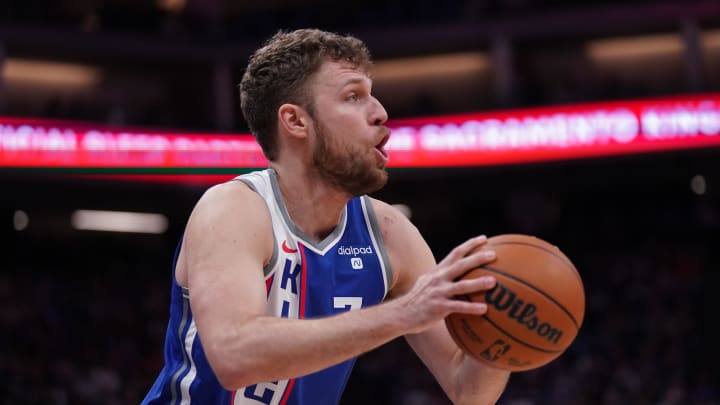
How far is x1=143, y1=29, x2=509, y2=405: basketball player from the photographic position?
2.70 meters

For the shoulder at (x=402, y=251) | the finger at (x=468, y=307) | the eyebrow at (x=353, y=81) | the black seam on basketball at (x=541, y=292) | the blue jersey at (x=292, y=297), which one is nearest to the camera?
the finger at (x=468, y=307)

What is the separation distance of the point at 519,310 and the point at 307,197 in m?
0.93

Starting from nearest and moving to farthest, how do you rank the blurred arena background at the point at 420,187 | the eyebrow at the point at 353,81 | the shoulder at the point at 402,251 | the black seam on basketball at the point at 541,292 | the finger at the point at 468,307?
the finger at the point at 468,307, the black seam on basketball at the point at 541,292, the eyebrow at the point at 353,81, the shoulder at the point at 402,251, the blurred arena background at the point at 420,187

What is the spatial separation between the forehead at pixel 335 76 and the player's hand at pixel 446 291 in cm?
85

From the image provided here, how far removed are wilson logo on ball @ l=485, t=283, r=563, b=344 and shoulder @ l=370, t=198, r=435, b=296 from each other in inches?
31.8

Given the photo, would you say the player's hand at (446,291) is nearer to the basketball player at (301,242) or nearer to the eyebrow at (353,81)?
the basketball player at (301,242)

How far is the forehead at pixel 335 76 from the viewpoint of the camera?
10.2ft

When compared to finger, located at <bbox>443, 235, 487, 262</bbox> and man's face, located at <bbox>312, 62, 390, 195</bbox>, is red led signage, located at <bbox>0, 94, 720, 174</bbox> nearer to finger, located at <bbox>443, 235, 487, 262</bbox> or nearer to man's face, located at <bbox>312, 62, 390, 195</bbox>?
man's face, located at <bbox>312, 62, 390, 195</bbox>

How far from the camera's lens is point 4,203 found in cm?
1466

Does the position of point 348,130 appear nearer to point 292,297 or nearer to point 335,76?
point 335,76

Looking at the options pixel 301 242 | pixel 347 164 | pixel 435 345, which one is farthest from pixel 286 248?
pixel 435 345

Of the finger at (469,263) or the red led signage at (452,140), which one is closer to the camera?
the finger at (469,263)

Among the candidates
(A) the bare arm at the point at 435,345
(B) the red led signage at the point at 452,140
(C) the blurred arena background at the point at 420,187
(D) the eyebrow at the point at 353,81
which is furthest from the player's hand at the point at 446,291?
(B) the red led signage at the point at 452,140

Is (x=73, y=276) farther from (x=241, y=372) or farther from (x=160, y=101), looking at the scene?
(x=241, y=372)
